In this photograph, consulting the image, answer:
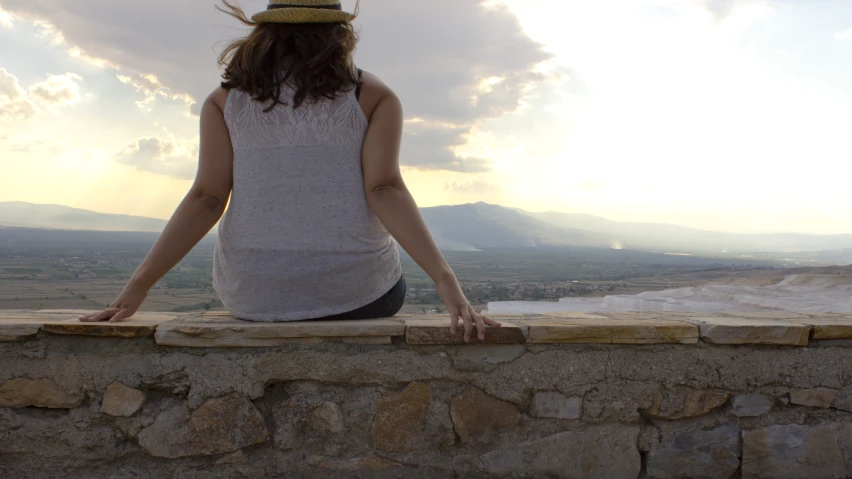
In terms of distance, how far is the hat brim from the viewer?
1847 mm

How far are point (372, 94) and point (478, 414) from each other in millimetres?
1107

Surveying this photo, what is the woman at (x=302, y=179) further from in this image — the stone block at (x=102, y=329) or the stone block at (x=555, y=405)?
the stone block at (x=555, y=405)

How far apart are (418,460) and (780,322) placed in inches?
52.4

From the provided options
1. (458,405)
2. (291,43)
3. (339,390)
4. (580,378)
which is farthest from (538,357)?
(291,43)

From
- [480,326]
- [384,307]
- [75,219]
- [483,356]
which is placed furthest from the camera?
[75,219]

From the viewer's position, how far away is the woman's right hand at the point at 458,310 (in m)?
1.80

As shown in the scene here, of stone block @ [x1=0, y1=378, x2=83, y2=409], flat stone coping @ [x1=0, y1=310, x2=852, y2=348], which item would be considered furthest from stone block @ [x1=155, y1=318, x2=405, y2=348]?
stone block @ [x1=0, y1=378, x2=83, y2=409]

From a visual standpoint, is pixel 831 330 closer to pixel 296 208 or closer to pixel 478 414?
pixel 478 414

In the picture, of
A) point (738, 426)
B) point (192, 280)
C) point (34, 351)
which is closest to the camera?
point (34, 351)

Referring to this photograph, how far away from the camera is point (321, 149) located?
188cm

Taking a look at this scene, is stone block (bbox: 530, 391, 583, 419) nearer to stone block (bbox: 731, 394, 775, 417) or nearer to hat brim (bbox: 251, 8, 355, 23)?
stone block (bbox: 731, 394, 775, 417)

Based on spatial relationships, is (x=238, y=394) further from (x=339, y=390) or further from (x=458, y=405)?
(x=458, y=405)

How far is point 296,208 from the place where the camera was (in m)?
1.88

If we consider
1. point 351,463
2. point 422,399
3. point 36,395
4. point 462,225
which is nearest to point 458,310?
point 422,399
